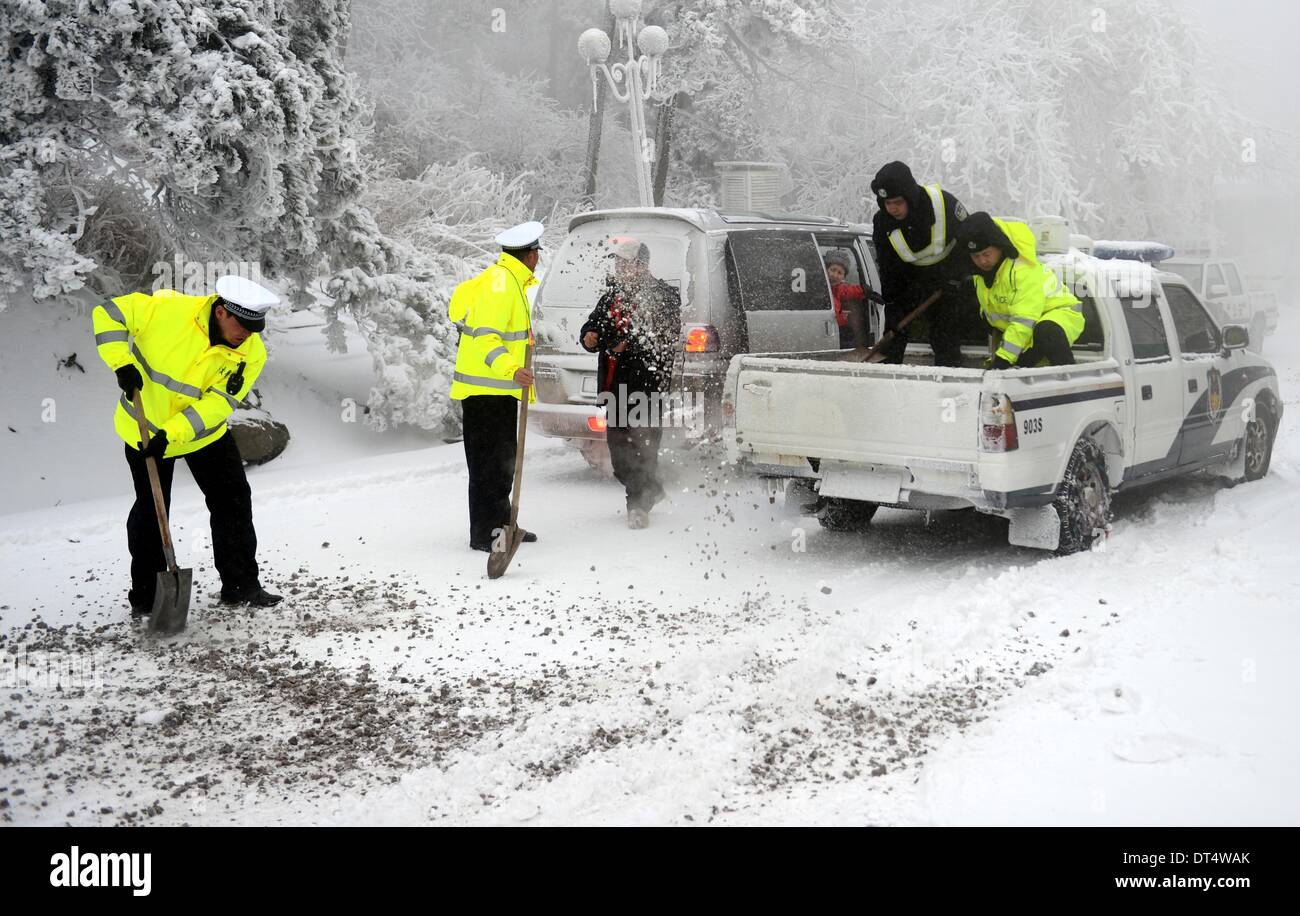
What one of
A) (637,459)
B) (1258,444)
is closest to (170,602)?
(637,459)

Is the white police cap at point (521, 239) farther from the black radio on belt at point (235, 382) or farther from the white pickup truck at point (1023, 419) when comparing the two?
the black radio on belt at point (235, 382)

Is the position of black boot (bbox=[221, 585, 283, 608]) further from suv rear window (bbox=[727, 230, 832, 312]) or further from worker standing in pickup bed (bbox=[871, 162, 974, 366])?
worker standing in pickup bed (bbox=[871, 162, 974, 366])

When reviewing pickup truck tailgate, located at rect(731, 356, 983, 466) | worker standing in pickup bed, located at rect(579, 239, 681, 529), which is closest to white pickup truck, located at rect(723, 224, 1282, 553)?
pickup truck tailgate, located at rect(731, 356, 983, 466)

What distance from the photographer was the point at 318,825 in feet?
12.9

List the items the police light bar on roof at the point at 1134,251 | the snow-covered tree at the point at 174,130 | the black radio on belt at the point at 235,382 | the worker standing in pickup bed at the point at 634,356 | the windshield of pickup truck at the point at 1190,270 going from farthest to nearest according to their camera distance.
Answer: the windshield of pickup truck at the point at 1190,270 < the police light bar on roof at the point at 1134,251 < the snow-covered tree at the point at 174,130 < the worker standing in pickup bed at the point at 634,356 < the black radio on belt at the point at 235,382

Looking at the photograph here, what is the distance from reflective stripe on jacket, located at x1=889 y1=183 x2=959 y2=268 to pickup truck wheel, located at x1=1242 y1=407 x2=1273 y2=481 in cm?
297

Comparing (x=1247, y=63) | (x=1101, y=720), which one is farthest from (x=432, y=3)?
(x=1101, y=720)

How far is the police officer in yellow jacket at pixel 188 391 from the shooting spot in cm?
598

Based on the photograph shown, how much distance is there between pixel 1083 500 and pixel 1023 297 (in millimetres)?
1259

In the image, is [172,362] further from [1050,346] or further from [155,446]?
[1050,346]

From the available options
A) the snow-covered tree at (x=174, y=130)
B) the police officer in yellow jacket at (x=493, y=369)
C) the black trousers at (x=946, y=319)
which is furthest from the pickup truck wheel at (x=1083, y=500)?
the snow-covered tree at (x=174, y=130)

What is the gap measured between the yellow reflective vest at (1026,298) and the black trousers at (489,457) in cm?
306

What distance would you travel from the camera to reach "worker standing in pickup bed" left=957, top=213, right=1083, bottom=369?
7.29m
